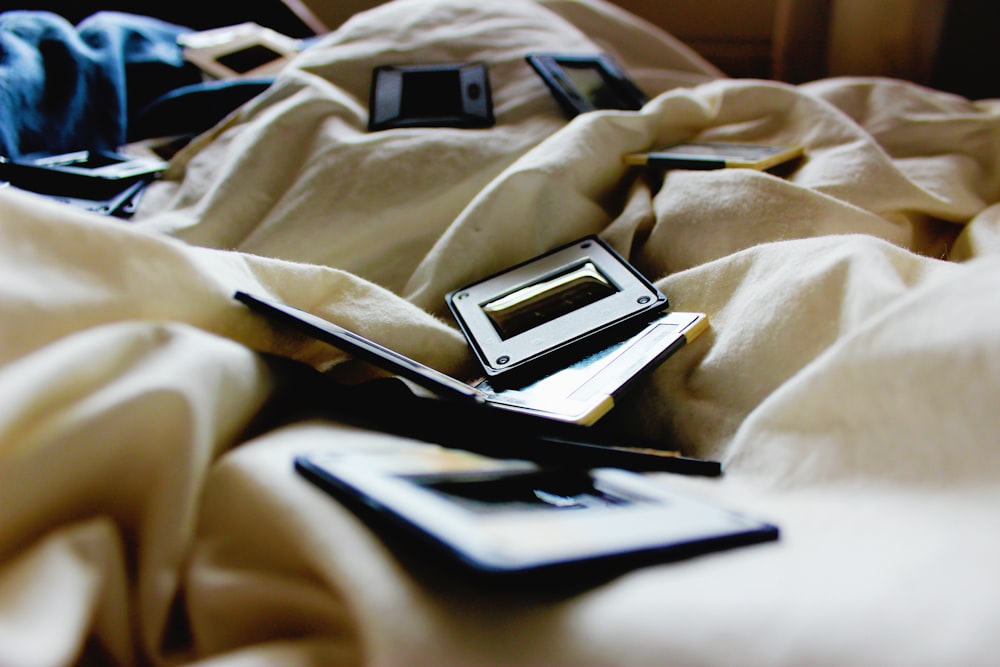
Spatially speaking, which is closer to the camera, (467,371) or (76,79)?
(467,371)

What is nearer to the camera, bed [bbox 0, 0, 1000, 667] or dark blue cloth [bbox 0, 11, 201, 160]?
bed [bbox 0, 0, 1000, 667]

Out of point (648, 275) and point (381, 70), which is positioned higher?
point (381, 70)

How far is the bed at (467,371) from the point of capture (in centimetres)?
24

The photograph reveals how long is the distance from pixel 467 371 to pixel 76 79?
0.68 m

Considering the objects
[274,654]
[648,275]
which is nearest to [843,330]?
[648,275]

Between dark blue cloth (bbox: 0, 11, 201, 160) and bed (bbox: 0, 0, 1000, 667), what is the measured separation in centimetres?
30

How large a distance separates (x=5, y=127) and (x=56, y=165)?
0.29 feet

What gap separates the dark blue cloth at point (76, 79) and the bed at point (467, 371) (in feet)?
0.98

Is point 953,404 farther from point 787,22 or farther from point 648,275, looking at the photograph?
point 787,22

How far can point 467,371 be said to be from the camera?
1.65 feet

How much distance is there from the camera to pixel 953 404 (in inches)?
12.3

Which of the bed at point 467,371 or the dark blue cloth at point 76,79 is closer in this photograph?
the bed at point 467,371

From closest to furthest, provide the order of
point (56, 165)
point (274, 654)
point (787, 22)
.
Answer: point (274, 654)
point (56, 165)
point (787, 22)

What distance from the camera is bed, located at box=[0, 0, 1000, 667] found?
9.4 inches
